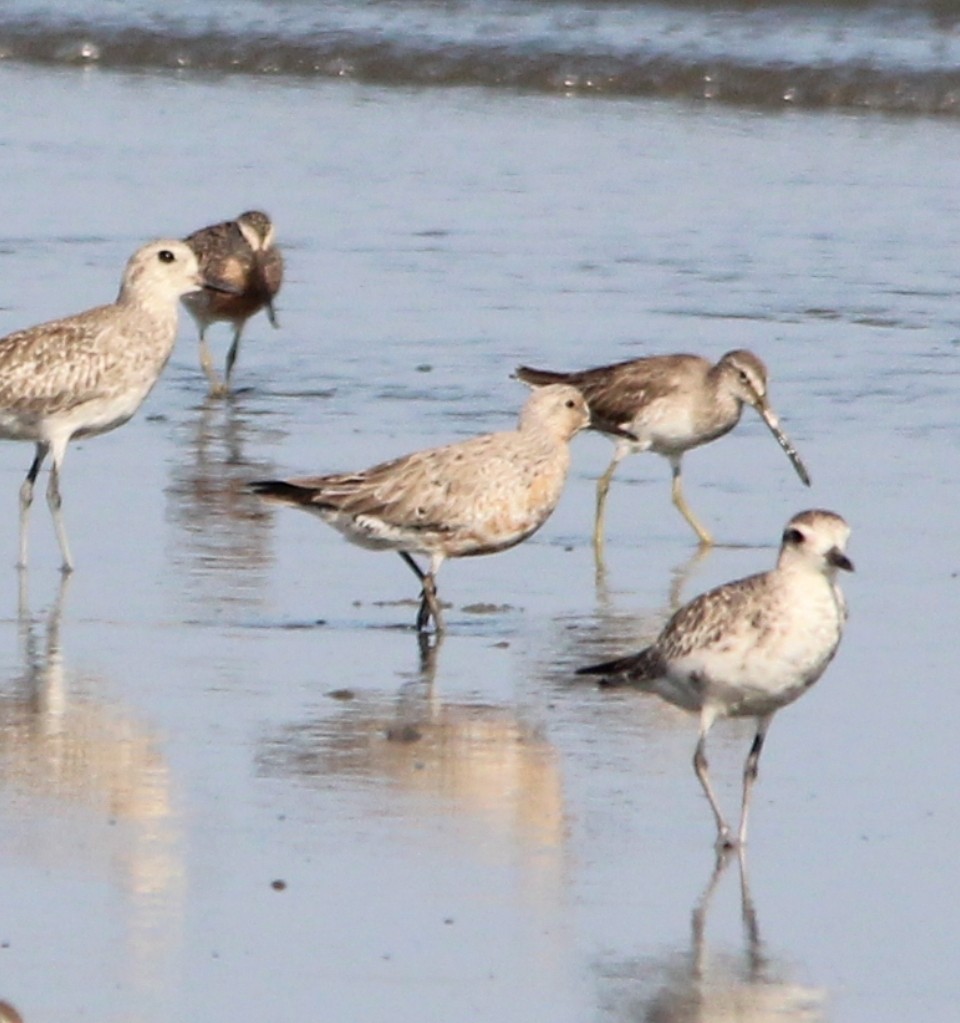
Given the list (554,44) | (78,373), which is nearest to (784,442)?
(78,373)

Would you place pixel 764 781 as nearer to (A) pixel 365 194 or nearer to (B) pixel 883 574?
(B) pixel 883 574

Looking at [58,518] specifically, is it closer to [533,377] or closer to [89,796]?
[533,377]

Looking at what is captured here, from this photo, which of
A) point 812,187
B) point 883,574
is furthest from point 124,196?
point 883,574

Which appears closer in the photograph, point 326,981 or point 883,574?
point 326,981

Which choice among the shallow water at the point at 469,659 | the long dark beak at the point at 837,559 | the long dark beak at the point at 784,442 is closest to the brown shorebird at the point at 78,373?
the shallow water at the point at 469,659

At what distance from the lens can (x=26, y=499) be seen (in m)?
10.8

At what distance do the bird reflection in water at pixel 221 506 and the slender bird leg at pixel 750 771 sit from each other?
2.87 metres

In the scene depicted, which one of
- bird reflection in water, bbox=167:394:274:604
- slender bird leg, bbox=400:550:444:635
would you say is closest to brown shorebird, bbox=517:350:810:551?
bird reflection in water, bbox=167:394:274:604

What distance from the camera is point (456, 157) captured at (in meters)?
22.1

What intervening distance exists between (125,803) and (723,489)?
5.28 meters

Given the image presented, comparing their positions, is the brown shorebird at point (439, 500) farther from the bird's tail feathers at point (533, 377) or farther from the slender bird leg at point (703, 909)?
the slender bird leg at point (703, 909)

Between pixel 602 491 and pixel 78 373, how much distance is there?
7.29 ft

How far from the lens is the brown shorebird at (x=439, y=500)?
9.87 meters

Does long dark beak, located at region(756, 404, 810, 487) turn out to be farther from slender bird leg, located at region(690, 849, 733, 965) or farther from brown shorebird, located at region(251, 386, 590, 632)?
slender bird leg, located at region(690, 849, 733, 965)
